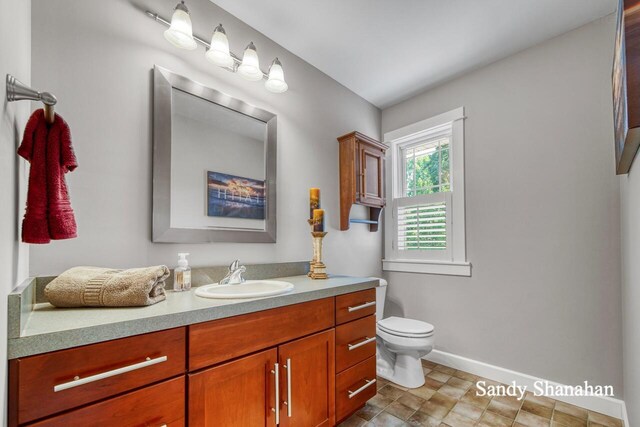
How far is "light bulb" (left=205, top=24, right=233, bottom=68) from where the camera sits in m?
1.61

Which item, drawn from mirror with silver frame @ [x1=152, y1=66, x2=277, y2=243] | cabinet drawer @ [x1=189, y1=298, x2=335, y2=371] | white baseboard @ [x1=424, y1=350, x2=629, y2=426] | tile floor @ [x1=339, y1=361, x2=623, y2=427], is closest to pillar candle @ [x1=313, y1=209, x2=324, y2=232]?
mirror with silver frame @ [x1=152, y1=66, x2=277, y2=243]

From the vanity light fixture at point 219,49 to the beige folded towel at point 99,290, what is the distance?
119cm

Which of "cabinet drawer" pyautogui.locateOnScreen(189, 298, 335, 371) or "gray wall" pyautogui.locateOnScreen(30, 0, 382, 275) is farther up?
"gray wall" pyautogui.locateOnScreen(30, 0, 382, 275)

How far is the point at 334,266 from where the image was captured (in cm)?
243

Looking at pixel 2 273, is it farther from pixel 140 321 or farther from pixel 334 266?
pixel 334 266

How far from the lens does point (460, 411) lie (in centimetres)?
179

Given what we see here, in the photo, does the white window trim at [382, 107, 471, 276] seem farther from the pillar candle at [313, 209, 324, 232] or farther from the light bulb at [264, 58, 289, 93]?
the light bulb at [264, 58, 289, 93]

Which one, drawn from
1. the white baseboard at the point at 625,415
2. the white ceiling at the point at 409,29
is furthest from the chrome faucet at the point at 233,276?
the white baseboard at the point at 625,415

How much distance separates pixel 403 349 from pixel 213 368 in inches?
57.7

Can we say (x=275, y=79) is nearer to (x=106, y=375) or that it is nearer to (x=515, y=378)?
(x=106, y=375)

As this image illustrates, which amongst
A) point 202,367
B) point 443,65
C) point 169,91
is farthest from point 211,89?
point 443,65

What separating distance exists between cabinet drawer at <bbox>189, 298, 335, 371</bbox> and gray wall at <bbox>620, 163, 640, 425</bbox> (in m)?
1.32

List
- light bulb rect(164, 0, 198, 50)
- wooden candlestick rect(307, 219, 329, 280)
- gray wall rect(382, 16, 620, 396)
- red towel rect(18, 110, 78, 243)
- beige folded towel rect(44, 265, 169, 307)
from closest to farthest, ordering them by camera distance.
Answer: red towel rect(18, 110, 78, 243), beige folded towel rect(44, 265, 169, 307), light bulb rect(164, 0, 198, 50), gray wall rect(382, 16, 620, 396), wooden candlestick rect(307, 219, 329, 280)

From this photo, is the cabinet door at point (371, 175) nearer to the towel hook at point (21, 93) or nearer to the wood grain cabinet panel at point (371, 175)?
the wood grain cabinet panel at point (371, 175)
